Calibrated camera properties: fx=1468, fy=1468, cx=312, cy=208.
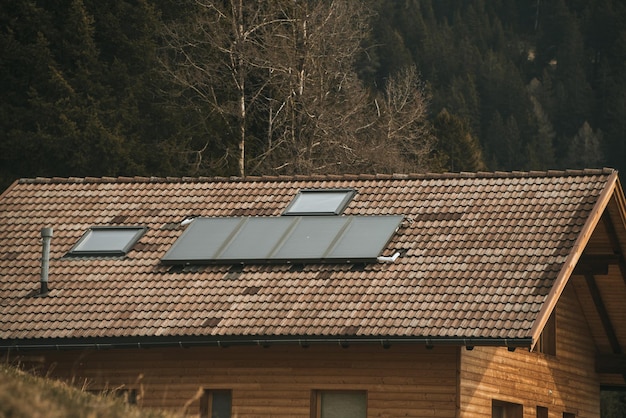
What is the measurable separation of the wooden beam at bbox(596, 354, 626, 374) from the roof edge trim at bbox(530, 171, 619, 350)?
515 centimetres

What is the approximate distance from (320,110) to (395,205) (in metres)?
19.1

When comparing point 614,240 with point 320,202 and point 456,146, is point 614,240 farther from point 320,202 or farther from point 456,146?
point 456,146

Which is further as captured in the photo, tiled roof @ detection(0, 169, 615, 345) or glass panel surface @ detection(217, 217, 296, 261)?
glass panel surface @ detection(217, 217, 296, 261)

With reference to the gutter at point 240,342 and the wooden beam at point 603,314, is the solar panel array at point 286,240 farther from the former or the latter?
the wooden beam at point 603,314

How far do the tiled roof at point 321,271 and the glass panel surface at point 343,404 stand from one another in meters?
1.51

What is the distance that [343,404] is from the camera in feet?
78.2

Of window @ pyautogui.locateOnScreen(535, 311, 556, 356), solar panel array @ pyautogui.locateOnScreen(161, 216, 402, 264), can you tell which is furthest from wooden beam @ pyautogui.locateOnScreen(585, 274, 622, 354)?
solar panel array @ pyautogui.locateOnScreen(161, 216, 402, 264)

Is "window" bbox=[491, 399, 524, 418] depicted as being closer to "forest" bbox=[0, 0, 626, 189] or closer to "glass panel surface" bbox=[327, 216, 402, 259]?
"glass panel surface" bbox=[327, 216, 402, 259]

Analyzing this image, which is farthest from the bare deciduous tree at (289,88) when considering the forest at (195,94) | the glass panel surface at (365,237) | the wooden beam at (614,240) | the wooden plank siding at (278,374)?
the wooden plank siding at (278,374)

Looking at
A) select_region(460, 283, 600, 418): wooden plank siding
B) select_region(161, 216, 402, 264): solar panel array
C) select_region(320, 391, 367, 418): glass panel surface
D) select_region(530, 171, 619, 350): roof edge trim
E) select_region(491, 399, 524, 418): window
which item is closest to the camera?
select_region(530, 171, 619, 350): roof edge trim

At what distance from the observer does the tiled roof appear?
23.0 m

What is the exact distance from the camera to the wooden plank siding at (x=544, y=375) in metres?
23.6

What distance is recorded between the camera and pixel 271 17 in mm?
47156

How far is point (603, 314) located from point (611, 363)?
1393mm
